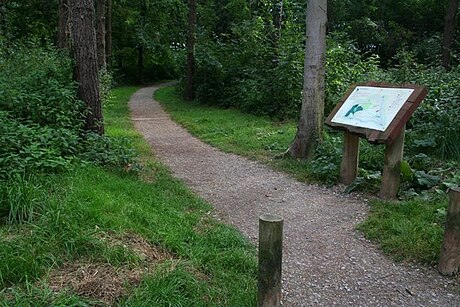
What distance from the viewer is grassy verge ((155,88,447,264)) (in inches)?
159

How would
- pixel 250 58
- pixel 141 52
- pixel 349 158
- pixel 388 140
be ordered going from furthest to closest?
pixel 141 52 → pixel 250 58 → pixel 349 158 → pixel 388 140

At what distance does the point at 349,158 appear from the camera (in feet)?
20.0

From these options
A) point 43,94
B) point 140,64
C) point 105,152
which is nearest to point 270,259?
point 105,152

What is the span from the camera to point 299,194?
588 centimetres

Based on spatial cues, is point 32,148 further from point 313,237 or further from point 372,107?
point 372,107

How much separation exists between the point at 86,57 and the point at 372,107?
4.37m

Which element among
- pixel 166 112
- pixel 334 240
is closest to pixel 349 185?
pixel 334 240

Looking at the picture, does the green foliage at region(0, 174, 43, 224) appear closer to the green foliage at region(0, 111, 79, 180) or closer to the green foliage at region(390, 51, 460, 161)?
the green foliage at region(0, 111, 79, 180)

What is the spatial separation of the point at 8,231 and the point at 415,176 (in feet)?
16.0

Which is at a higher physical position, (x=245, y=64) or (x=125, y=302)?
(x=245, y=64)

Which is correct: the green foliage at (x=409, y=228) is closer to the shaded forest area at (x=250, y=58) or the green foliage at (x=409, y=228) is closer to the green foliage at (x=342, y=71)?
the shaded forest area at (x=250, y=58)

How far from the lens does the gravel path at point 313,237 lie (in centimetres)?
329

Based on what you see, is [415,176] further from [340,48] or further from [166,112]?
[166,112]

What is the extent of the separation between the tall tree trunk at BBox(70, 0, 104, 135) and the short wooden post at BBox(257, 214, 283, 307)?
4.52 m
